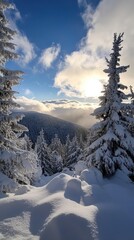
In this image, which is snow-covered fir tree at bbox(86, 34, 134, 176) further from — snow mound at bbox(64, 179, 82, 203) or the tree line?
snow mound at bbox(64, 179, 82, 203)

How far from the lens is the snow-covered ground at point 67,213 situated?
8.49m

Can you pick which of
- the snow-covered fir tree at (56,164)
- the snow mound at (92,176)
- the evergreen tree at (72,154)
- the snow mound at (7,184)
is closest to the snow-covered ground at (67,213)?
the snow mound at (7,184)

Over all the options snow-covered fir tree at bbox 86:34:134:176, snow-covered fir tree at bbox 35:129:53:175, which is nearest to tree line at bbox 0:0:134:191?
snow-covered fir tree at bbox 86:34:134:176

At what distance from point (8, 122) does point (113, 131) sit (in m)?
7.56

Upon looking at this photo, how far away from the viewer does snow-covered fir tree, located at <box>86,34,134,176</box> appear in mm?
16609

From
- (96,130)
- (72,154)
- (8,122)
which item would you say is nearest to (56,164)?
A: (72,154)

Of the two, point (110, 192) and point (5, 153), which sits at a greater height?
point (5, 153)

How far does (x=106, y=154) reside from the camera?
16.6 metres

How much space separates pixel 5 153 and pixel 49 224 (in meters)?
5.10

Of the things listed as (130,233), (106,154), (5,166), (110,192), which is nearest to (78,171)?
(106,154)

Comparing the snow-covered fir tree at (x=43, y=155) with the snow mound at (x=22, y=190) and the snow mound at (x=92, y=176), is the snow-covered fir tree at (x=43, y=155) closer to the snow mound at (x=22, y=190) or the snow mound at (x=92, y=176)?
the snow mound at (x=92, y=176)

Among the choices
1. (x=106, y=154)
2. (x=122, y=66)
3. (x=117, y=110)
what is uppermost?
(x=122, y=66)

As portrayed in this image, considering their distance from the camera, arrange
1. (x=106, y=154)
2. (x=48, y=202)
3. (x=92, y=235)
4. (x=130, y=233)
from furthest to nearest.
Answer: (x=106, y=154) < (x=48, y=202) < (x=130, y=233) < (x=92, y=235)

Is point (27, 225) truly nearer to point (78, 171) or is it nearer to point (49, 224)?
point (49, 224)
